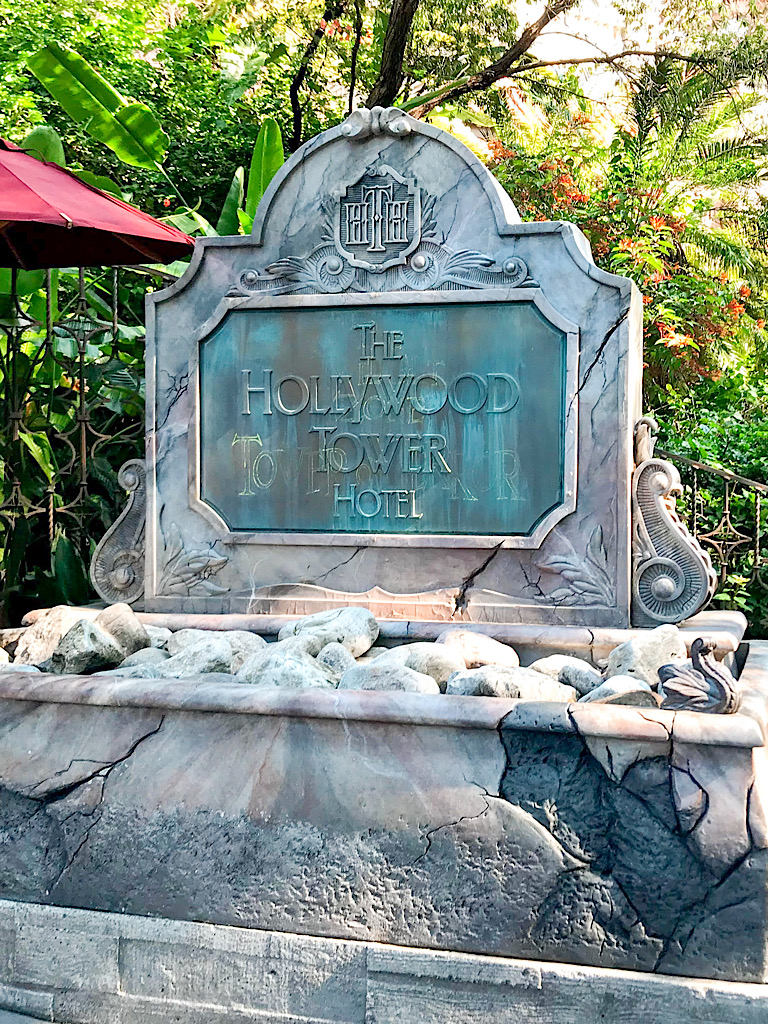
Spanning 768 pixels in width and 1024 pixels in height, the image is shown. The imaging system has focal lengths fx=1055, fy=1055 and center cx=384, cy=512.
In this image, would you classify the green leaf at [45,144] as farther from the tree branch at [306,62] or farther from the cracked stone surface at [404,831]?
the tree branch at [306,62]

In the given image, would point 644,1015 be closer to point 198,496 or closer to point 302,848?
point 302,848

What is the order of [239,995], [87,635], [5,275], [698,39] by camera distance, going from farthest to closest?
1. [698,39]
2. [5,275]
3. [87,635]
4. [239,995]

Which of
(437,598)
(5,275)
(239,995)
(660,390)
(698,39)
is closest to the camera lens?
(239,995)

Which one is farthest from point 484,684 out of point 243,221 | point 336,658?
point 243,221

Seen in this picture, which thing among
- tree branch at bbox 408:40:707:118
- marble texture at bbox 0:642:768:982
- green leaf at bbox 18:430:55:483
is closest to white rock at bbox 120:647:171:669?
marble texture at bbox 0:642:768:982

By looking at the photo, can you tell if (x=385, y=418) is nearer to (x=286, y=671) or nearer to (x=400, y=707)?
(x=286, y=671)

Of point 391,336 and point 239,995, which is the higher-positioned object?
point 391,336

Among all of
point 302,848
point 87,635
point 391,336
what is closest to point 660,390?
point 391,336

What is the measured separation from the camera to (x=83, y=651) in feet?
11.8

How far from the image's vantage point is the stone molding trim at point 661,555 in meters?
4.18

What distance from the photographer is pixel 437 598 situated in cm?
442

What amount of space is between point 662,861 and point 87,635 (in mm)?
2056

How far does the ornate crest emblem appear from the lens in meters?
4.46

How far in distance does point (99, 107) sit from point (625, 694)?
6893mm
